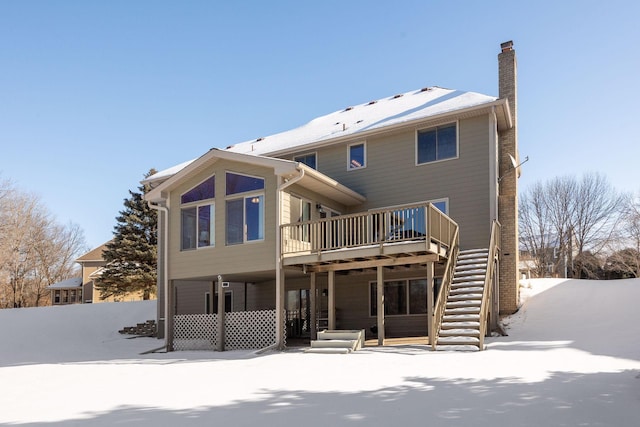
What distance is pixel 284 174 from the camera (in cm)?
1468

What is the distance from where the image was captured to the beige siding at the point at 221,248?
1501 cm

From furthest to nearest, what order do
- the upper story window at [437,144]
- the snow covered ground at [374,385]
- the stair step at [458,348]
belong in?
the upper story window at [437,144]
the stair step at [458,348]
the snow covered ground at [374,385]

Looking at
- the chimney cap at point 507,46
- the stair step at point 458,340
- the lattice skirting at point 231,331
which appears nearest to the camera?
the stair step at point 458,340

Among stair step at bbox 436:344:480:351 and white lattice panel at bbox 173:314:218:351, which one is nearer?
stair step at bbox 436:344:480:351

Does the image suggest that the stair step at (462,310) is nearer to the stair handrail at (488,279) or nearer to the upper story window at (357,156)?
the stair handrail at (488,279)

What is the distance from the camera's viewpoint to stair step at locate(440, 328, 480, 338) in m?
12.0

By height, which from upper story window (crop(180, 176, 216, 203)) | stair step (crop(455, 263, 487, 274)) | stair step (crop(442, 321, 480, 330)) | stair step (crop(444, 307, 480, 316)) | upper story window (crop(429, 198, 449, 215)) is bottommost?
stair step (crop(442, 321, 480, 330))

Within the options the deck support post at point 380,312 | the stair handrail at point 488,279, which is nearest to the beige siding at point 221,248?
the deck support post at point 380,312

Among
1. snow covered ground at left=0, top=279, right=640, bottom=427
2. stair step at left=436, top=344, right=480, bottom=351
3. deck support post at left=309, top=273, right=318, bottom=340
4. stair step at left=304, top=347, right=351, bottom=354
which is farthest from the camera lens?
deck support post at left=309, top=273, right=318, bottom=340

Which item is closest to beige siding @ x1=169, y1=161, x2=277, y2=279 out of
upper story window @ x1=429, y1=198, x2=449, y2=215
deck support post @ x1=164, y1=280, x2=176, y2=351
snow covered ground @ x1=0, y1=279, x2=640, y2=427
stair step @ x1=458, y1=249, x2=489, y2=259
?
deck support post @ x1=164, y1=280, x2=176, y2=351

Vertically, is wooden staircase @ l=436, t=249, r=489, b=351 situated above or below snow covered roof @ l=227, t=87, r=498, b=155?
below

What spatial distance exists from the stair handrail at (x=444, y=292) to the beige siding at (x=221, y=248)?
479 centimetres

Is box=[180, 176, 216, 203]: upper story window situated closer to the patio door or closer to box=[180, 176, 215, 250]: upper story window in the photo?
box=[180, 176, 215, 250]: upper story window

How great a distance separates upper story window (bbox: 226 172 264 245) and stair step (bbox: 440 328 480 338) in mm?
5821
